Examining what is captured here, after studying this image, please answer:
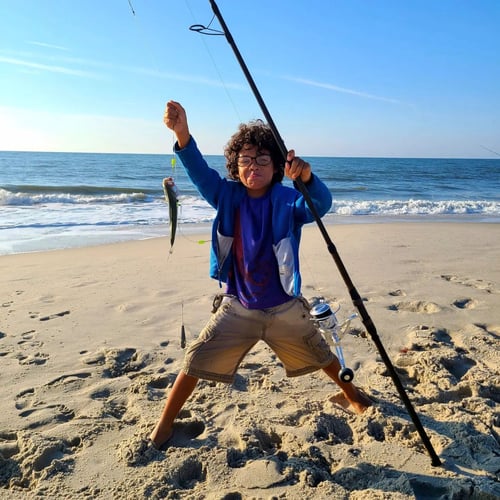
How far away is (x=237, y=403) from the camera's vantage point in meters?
3.08

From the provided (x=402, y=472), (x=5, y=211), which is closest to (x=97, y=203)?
(x=5, y=211)

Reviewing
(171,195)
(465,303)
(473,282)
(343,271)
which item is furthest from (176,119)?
(473,282)

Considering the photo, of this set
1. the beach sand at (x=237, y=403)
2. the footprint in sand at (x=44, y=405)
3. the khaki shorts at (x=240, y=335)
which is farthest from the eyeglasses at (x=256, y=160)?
the footprint in sand at (x=44, y=405)

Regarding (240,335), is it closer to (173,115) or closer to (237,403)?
(237,403)

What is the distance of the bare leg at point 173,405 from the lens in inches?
105

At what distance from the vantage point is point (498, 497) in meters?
2.08

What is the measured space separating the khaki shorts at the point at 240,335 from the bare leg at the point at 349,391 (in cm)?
25

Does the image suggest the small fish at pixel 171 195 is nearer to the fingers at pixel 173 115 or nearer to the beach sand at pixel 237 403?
the fingers at pixel 173 115

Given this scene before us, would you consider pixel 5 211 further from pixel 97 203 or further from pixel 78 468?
pixel 78 468

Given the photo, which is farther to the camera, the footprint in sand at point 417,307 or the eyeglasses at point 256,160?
the footprint in sand at point 417,307

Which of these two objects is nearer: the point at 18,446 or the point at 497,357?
the point at 18,446

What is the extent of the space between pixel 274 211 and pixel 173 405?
4.13ft

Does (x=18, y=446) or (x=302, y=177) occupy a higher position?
(x=302, y=177)

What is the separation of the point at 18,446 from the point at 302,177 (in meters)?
2.15
